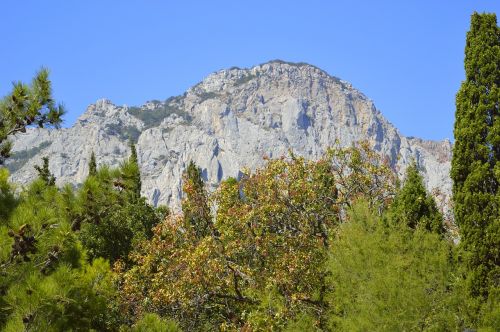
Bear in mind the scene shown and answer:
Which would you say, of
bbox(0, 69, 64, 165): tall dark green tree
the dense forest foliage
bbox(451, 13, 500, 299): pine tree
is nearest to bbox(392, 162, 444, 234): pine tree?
the dense forest foliage

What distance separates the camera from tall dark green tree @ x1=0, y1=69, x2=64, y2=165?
10.9 m

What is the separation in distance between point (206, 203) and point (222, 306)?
366cm

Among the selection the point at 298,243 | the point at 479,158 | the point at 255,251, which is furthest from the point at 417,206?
the point at 255,251

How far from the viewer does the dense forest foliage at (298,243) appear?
10.0 metres

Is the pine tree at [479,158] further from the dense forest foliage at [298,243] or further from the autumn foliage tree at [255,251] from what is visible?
the autumn foliage tree at [255,251]

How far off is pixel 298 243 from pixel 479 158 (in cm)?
633

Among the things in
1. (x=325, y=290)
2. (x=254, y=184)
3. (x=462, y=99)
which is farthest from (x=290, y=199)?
(x=462, y=99)

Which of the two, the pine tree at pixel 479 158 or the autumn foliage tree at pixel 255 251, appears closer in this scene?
the pine tree at pixel 479 158

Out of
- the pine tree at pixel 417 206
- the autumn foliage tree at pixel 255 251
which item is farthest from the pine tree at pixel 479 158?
the autumn foliage tree at pixel 255 251

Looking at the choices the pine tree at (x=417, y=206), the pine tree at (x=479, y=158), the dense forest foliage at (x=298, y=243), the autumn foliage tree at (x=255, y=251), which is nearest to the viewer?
the dense forest foliage at (x=298, y=243)

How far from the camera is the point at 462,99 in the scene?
1811cm

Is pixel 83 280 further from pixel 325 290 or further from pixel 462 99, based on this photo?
pixel 462 99

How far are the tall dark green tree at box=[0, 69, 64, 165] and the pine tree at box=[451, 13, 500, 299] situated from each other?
11.6m

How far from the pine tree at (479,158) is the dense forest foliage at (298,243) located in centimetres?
4
